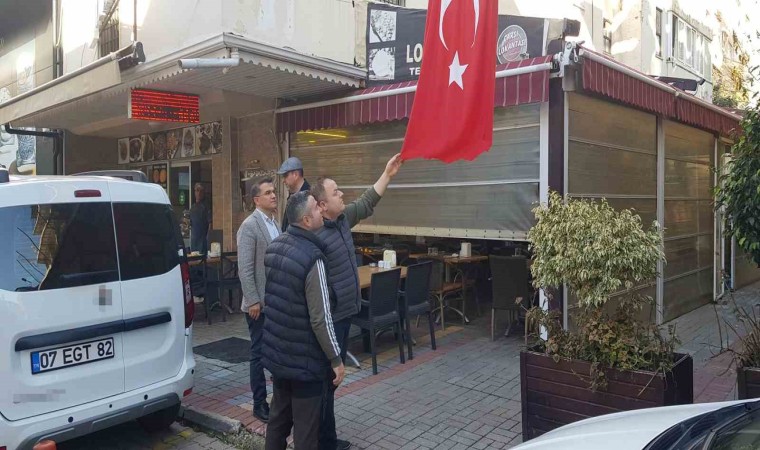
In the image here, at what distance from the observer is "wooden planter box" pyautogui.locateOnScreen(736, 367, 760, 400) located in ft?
12.3

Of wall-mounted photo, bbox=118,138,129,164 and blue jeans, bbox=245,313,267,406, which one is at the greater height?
wall-mounted photo, bbox=118,138,129,164

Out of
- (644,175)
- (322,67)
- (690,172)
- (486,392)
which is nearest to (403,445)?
(486,392)

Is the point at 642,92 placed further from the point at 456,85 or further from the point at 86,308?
the point at 86,308

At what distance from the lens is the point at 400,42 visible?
310 inches

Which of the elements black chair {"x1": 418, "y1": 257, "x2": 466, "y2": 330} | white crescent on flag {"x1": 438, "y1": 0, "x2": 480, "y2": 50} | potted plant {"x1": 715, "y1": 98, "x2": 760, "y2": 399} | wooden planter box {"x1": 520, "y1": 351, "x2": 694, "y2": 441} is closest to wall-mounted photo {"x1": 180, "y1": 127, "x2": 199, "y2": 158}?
black chair {"x1": 418, "y1": 257, "x2": 466, "y2": 330}

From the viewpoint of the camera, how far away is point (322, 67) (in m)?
7.16

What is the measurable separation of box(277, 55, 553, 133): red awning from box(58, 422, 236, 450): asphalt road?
4.07 meters

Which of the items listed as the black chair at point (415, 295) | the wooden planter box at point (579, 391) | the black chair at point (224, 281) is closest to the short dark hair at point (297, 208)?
the wooden planter box at point (579, 391)

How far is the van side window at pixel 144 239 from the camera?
4.05 metres

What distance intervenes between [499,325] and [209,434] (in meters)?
4.43

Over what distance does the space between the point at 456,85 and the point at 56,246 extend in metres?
3.05

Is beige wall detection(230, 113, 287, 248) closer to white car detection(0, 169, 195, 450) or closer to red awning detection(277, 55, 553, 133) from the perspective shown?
red awning detection(277, 55, 553, 133)

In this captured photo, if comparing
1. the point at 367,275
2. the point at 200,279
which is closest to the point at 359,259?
the point at 367,275

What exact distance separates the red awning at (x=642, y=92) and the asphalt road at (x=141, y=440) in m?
4.80
